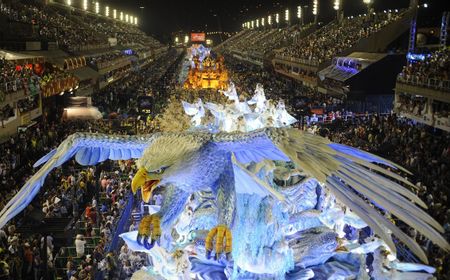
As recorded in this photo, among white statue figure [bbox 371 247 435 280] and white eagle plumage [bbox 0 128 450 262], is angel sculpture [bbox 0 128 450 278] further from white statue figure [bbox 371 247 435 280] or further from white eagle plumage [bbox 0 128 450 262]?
A: white statue figure [bbox 371 247 435 280]

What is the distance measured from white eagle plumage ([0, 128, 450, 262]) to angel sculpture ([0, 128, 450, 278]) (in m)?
0.01

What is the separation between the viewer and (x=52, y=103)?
34.2 m

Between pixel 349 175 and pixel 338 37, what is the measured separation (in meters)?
43.8

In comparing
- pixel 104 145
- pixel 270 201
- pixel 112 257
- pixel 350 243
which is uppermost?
pixel 104 145

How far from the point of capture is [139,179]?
689 cm

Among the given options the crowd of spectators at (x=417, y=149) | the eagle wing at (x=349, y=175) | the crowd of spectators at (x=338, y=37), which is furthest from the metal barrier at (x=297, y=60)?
the eagle wing at (x=349, y=175)

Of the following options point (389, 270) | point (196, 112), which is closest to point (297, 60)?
point (196, 112)

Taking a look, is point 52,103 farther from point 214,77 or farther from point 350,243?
point 350,243

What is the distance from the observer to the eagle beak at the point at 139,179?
6.82 metres

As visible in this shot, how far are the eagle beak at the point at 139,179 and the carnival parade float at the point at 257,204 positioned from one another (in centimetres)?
1

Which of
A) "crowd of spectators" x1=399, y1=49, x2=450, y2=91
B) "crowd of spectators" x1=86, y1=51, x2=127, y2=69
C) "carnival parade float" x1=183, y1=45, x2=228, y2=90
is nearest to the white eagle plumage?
"crowd of spectators" x1=399, y1=49, x2=450, y2=91

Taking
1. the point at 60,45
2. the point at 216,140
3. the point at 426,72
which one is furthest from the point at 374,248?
the point at 60,45

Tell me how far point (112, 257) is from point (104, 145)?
4.52 m

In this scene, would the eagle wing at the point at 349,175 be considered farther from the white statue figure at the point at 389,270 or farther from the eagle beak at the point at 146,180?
the white statue figure at the point at 389,270
